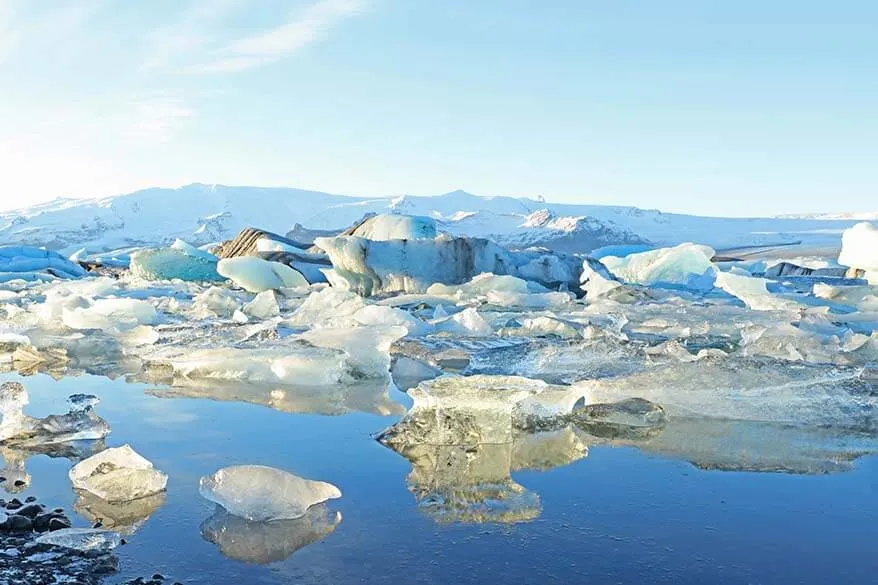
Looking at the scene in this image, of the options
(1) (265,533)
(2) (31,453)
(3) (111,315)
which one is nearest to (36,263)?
(3) (111,315)

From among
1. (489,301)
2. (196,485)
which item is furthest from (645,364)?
(489,301)

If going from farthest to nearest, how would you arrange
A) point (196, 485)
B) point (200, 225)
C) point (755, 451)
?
1. point (200, 225)
2. point (755, 451)
3. point (196, 485)

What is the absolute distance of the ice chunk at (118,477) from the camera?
70.2 inches

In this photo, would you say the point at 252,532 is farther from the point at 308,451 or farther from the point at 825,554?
the point at 825,554

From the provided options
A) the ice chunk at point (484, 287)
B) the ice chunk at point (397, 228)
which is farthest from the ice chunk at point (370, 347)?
the ice chunk at point (397, 228)

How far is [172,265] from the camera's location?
45.7 feet

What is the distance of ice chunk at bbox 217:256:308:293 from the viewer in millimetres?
10242

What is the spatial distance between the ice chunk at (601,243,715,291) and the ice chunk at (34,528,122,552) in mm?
10447

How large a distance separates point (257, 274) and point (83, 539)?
364 inches

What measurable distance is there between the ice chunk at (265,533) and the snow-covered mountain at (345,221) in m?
52.0

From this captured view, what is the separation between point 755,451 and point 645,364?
128 cm

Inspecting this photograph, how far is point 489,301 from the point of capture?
25.3 ft

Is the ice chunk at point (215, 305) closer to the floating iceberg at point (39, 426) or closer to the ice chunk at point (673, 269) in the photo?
the floating iceberg at point (39, 426)

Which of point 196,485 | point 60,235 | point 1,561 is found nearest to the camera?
point 1,561
